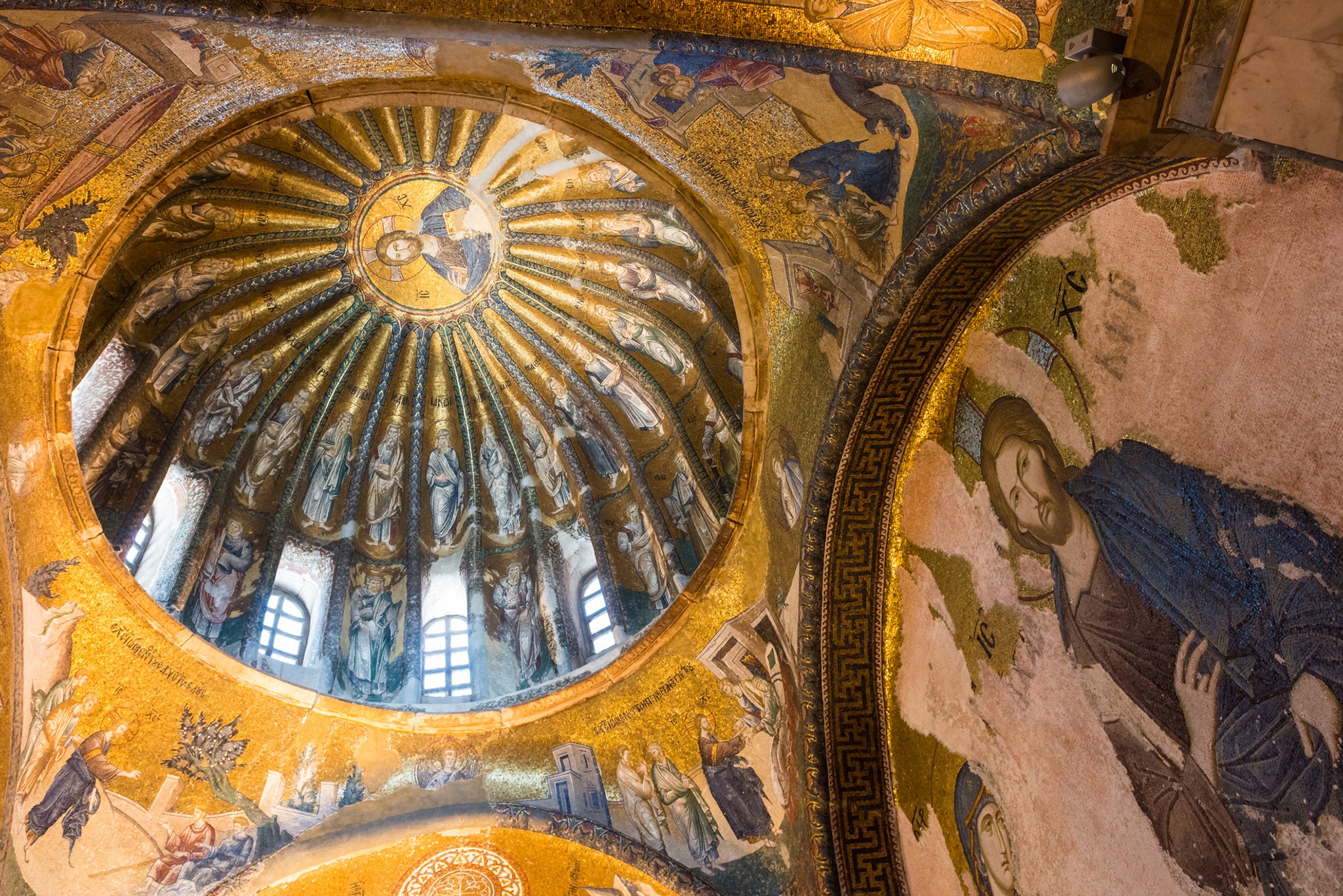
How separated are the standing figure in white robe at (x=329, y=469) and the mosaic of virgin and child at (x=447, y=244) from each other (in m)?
2.17

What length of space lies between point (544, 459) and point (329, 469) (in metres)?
2.80

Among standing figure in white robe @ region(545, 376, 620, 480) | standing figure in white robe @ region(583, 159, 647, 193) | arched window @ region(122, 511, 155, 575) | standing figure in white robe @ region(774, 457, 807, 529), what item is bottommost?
standing figure in white robe @ region(774, 457, 807, 529)

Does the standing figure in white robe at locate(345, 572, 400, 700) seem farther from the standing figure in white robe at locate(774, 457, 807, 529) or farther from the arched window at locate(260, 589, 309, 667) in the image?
the standing figure in white robe at locate(774, 457, 807, 529)

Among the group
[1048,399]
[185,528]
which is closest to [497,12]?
[1048,399]

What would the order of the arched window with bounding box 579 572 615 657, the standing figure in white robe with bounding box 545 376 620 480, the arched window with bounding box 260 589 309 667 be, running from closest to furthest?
the arched window with bounding box 260 589 309 667 → the arched window with bounding box 579 572 615 657 → the standing figure in white robe with bounding box 545 376 620 480

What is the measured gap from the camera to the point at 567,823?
35.4 feet

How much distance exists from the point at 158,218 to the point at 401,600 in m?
5.29

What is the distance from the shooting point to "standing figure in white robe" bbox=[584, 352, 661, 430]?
497 inches

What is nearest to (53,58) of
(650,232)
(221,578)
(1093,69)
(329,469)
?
(650,232)

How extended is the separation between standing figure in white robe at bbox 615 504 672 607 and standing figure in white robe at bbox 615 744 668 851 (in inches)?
75.9

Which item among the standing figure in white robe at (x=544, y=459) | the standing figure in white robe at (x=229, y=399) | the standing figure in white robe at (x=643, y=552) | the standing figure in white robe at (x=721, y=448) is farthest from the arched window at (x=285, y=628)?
the standing figure in white robe at (x=721, y=448)

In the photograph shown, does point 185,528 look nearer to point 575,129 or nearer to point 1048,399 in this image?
point 575,129

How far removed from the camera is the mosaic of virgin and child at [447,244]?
12836mm

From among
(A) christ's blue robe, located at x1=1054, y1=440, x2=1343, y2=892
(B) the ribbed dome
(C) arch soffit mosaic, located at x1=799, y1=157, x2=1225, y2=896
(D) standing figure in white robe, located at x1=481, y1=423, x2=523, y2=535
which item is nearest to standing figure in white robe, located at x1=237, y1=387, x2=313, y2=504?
(B) the ribbed dome
